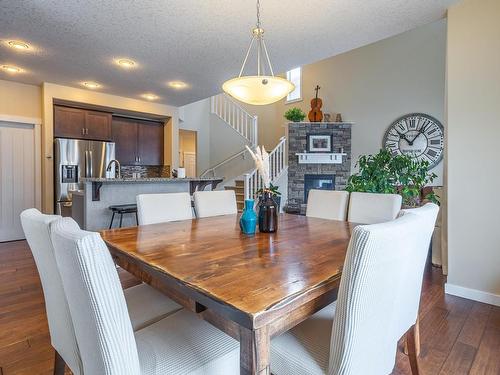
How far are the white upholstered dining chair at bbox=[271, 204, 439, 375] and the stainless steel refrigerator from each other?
14.0 feet

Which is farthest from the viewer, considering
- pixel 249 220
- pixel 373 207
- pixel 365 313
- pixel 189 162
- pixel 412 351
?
pixel 189 162

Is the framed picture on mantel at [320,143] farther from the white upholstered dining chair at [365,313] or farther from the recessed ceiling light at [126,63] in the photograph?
the white upholstered dining chair at [365,313]

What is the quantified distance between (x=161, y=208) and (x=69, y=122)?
3.57m

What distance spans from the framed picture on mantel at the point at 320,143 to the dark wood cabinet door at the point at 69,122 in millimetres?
4443

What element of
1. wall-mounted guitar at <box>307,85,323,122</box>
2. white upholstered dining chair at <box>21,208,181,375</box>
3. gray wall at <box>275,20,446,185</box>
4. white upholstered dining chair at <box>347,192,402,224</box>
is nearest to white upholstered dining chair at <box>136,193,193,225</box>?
white upholstered dining chair at <box>21,208,181,375</box>

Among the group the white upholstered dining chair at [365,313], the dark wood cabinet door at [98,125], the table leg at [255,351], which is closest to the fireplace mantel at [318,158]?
the dark wood cabinet door at [98,125]

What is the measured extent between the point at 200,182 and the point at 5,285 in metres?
2.43

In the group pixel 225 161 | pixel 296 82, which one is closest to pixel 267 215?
pixel 225 161

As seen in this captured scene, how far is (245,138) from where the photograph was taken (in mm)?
6953

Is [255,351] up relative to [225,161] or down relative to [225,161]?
down

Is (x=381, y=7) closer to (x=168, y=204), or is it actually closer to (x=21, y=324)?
(x=168, y=204)

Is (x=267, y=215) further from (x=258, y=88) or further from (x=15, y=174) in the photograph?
(x=15, y=174)

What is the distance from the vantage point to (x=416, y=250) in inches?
45.6

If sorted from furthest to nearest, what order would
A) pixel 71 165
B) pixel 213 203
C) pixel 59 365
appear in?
1. pixel 71 165
2. pixel 213 203
3. pixel 59 365
